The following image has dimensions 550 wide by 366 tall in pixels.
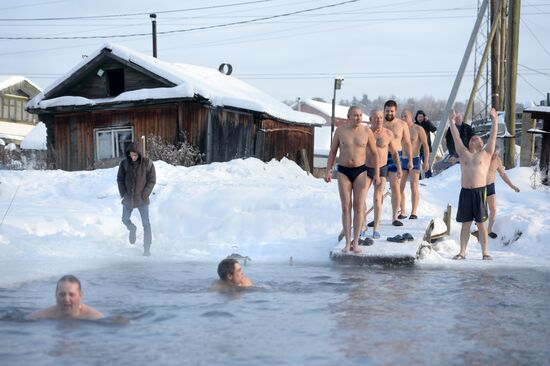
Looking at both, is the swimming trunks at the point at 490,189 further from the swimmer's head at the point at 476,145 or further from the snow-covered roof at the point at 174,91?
the snow-covered roof at the point at 174,91

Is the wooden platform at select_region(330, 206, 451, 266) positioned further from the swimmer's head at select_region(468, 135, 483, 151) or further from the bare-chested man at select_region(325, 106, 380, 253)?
the swimmer's head at select_region(468, 135, 483, 151)

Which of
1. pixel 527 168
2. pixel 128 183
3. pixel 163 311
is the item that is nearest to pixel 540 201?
pixel 527 168

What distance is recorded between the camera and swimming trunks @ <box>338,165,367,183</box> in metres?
9.32


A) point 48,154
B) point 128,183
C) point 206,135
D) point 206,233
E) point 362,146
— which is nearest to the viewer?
point 362,146

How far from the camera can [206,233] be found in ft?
39.1

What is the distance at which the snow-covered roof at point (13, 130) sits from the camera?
4278 centimetres

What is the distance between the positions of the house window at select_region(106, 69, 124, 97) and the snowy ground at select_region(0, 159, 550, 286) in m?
8.67

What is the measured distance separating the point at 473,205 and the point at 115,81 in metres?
17.2

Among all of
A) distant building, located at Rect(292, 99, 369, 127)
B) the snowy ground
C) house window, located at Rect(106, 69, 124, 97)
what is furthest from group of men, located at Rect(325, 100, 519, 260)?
distant building, located at Rect(292, 99, 369, 127)

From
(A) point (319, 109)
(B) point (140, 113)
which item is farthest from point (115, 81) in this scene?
(A) point (319, 109)

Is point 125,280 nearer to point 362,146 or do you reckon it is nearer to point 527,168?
point 362,146

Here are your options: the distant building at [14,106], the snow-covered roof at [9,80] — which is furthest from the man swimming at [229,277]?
the distant building at [14,106]

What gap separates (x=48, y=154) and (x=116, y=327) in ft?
67.4

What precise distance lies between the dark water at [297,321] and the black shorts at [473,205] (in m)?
1.16
